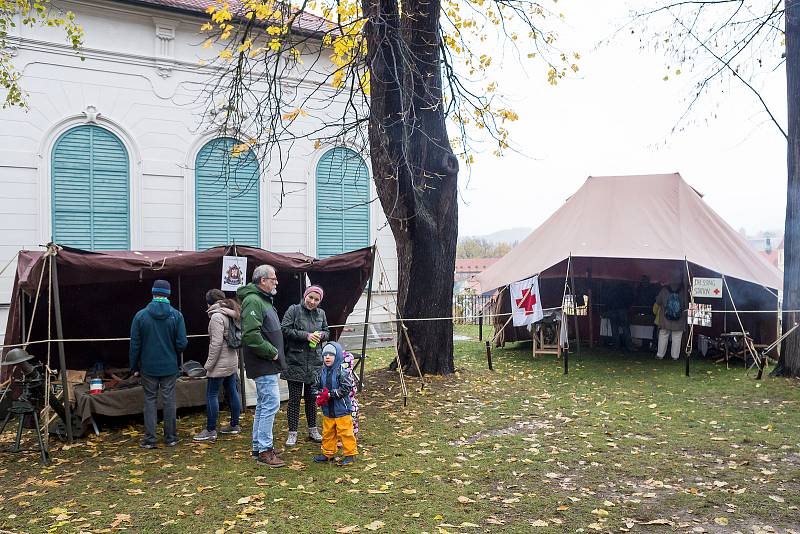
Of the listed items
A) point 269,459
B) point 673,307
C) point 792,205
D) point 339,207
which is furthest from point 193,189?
point 792,205

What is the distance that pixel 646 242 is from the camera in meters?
11.4

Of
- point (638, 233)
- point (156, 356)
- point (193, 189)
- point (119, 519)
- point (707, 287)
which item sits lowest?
point (119, 519)

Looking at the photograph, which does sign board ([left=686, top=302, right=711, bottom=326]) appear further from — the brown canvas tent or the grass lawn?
the brown canvas tent

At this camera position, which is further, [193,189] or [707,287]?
[193,189]

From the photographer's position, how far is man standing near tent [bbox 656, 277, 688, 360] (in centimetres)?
1163

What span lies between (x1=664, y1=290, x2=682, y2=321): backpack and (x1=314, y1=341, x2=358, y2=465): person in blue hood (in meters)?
7.94

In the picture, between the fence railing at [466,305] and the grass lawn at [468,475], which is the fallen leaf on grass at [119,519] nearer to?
the grass lawn at [468,475]

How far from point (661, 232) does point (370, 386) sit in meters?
6.07

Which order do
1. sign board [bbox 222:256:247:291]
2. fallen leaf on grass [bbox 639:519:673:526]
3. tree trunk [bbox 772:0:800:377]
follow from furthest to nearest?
tree trunk [bbox 772:0:800:377] → sign board [bbox 222:256:247:291] → fallen leaf on grass [bbox 639:519:673:526]

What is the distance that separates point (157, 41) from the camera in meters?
12.9

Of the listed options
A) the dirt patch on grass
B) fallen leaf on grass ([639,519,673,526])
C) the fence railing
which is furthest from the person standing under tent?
the fence railing

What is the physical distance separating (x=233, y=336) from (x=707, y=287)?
7.83 m

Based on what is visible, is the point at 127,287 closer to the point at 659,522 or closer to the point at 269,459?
the point at 269,459

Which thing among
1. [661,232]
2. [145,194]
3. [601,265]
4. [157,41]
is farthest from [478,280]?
[157,41]
